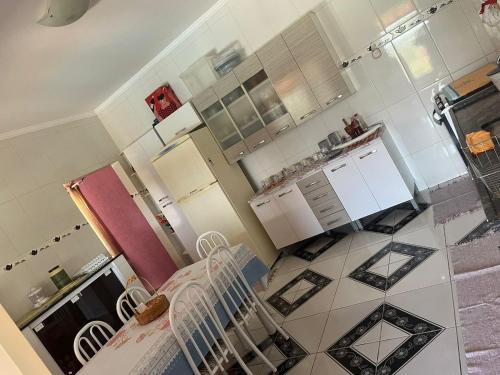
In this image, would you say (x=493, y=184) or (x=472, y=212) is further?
(x=472, y=212)

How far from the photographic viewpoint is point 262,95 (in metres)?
3.55

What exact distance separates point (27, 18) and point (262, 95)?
1954 mm

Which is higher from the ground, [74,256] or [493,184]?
[74,256]

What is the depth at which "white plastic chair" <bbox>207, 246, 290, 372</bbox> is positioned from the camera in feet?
7.11

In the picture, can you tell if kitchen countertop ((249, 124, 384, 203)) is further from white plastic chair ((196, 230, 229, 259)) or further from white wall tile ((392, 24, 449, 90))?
white plastic chair ((196, 230, 229, 259))

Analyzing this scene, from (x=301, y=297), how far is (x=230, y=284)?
876 millimetres

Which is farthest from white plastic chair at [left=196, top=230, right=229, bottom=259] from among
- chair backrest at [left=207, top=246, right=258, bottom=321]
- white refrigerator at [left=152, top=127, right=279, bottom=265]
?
white refrigerator at [left=152, top=127, right=279, bottom=265]

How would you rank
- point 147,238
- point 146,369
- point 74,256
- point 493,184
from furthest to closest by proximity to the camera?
point 147,238, point 74,256, point 493,184, point 146,369

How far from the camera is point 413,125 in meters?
3.37

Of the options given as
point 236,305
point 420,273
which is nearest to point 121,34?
point 236,305

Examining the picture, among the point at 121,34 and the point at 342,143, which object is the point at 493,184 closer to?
the point at 342,143

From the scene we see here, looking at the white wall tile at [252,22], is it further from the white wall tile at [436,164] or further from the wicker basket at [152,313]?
the wicker basket at [152,313]

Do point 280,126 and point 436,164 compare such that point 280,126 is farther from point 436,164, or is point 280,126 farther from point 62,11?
point 62,11

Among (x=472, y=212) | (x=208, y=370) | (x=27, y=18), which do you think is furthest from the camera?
(x=472, y=212)
